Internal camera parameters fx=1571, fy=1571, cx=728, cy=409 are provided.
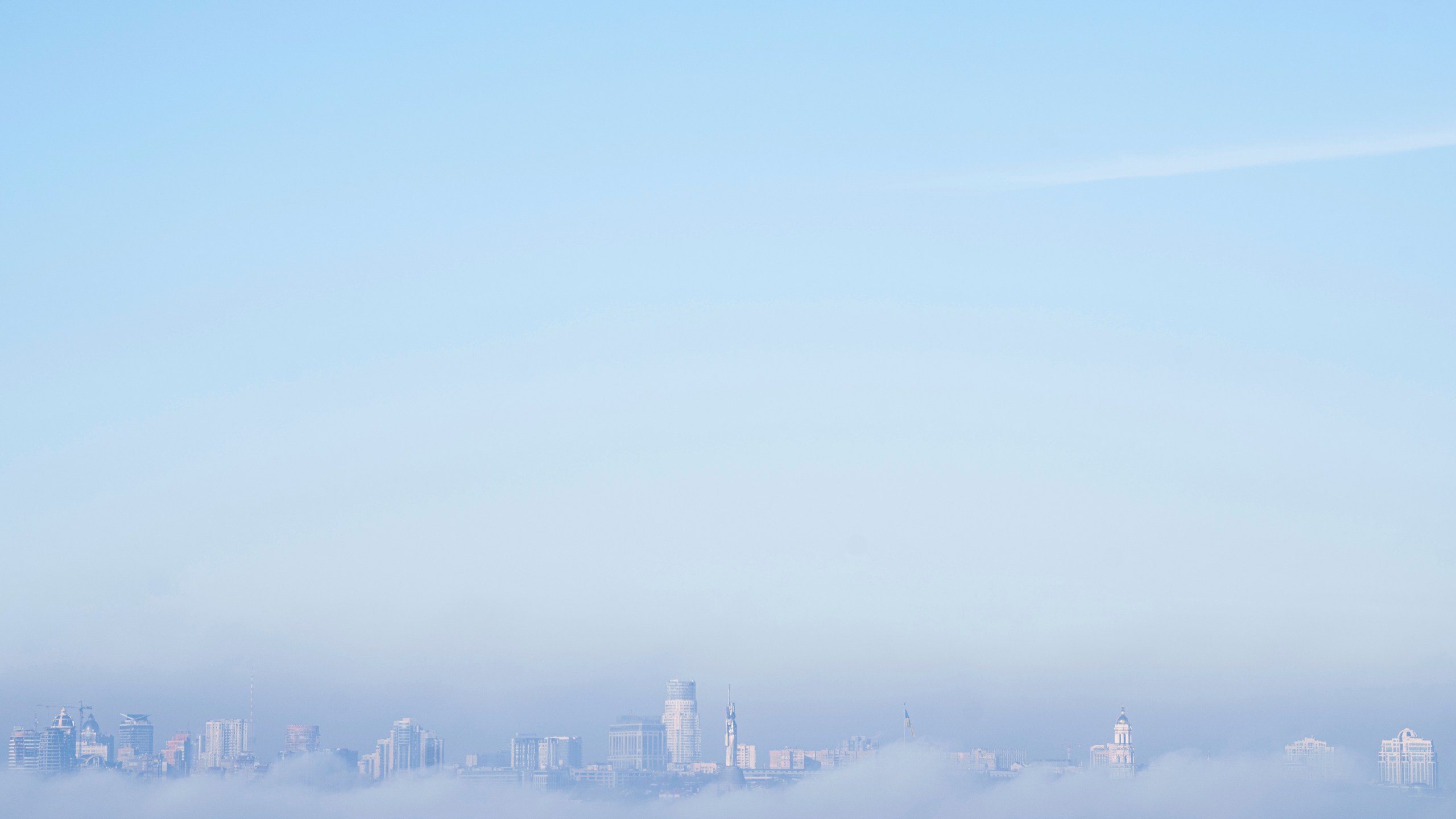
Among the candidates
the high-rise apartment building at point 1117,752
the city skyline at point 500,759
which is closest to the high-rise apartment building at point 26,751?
the city skyline at point 500,759

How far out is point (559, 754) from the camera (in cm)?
14188

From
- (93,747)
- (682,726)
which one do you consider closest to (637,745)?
(682,726)

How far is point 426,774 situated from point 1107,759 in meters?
57.3

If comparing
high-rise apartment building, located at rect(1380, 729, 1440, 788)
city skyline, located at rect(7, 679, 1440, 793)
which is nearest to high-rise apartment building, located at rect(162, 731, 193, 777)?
city skyline, located at rect(7, 679, 1440, 793)

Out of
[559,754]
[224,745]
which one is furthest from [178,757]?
[559,754]

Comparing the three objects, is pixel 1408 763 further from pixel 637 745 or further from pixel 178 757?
pixel 178 757

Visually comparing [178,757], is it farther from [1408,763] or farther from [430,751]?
[1408,763]

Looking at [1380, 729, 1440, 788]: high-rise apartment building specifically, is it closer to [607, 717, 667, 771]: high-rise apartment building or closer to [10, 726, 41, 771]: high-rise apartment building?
[607, 717, 667, 771]: high-rise apartment building

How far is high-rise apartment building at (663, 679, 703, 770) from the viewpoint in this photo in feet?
478

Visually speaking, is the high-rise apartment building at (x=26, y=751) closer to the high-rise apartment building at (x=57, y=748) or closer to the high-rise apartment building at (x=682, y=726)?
the high-rise apartment building at (x=57, y=748)

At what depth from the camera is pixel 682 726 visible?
489ft

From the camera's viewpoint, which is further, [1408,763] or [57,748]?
[57,748]

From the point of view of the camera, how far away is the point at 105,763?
433ft

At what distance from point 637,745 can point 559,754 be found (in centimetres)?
731
